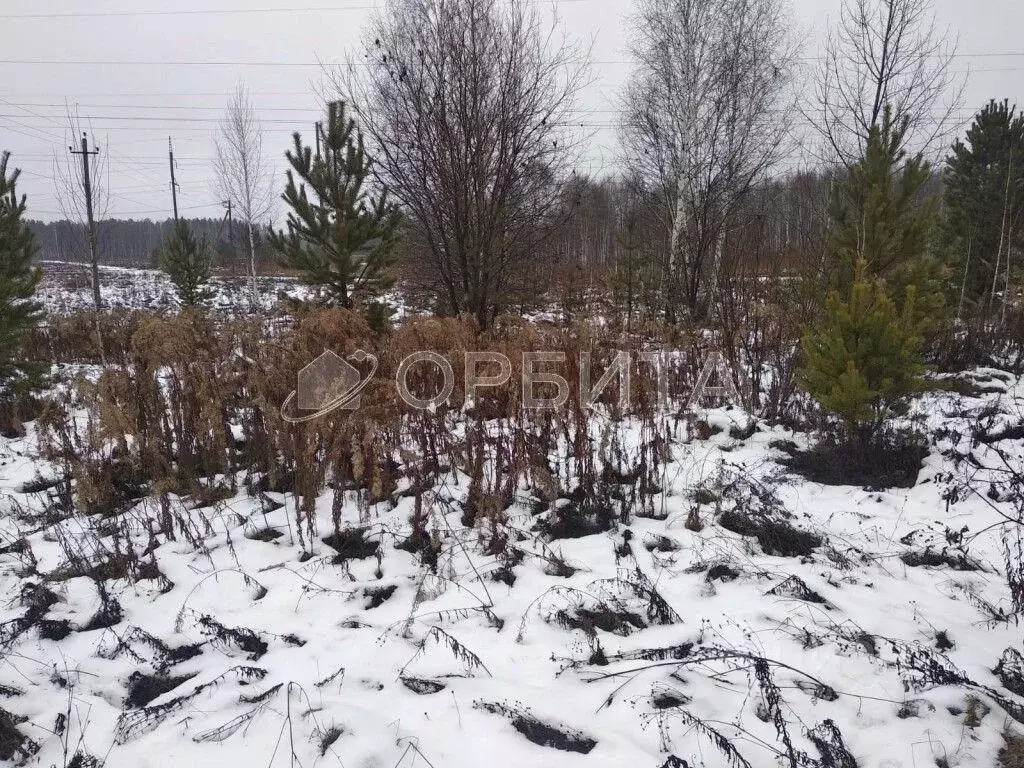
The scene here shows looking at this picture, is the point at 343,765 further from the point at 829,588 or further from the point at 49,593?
the point at 829,588

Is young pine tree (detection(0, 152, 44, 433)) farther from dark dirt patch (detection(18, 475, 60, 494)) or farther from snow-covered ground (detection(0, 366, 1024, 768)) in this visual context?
snow-covered ground (detection(0, 366, 1024, 768))

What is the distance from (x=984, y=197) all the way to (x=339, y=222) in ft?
34.6

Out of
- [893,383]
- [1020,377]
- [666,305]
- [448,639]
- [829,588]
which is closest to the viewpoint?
[448,639]

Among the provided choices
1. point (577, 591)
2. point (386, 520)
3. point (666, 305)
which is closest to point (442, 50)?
point (666, 305)

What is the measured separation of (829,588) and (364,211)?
6707 mm

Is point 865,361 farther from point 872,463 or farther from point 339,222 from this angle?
point 339,222

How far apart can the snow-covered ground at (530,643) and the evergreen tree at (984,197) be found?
8257mm

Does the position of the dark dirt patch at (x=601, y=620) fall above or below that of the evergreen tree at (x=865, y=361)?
below

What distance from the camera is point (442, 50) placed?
6570 millimetres

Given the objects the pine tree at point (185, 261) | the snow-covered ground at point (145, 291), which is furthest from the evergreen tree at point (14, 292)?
the snow-covered ground at point (145, 291)

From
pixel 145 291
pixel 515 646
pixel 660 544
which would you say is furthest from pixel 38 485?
pixel 145 291

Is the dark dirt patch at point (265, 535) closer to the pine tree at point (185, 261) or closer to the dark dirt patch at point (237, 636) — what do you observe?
the dark dirt patch at point (237, 636)

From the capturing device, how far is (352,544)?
2.98 meters

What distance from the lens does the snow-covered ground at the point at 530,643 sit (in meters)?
1.76
